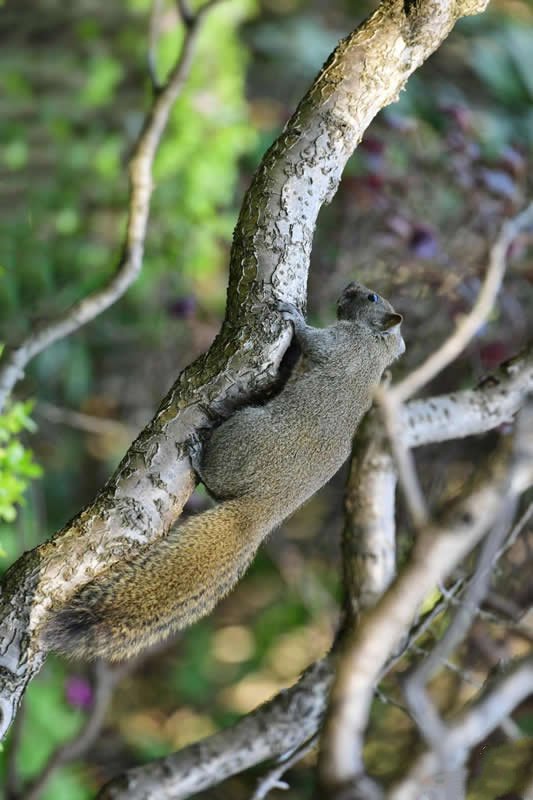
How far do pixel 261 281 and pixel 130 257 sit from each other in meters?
0.52

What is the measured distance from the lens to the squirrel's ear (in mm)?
2412

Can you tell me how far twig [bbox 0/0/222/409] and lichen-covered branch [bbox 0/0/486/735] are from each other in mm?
427

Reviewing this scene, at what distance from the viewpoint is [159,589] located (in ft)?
6.03

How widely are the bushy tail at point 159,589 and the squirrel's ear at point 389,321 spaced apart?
707 mm

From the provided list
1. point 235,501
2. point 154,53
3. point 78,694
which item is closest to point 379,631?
point 235,501

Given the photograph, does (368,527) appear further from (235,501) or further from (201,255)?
(201,255)

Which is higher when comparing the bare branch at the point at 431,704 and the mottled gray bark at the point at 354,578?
the mottled gray bark at the point at 354,578

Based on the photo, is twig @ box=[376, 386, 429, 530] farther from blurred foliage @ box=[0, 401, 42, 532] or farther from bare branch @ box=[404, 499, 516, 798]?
blurred foliage @ box=[0, 401, 42, 532]

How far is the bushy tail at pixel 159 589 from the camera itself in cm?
169

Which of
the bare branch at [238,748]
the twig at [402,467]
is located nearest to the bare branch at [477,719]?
the twig at [402,467]

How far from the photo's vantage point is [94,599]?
67.4 inches

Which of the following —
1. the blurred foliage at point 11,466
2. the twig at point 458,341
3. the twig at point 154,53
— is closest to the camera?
the twig at point 458,341

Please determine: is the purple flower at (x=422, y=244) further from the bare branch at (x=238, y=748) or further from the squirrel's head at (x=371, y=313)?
the bare branch at (x=238, y=748)

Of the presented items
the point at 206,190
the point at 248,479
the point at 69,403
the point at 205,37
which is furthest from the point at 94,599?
the point at 205,37
